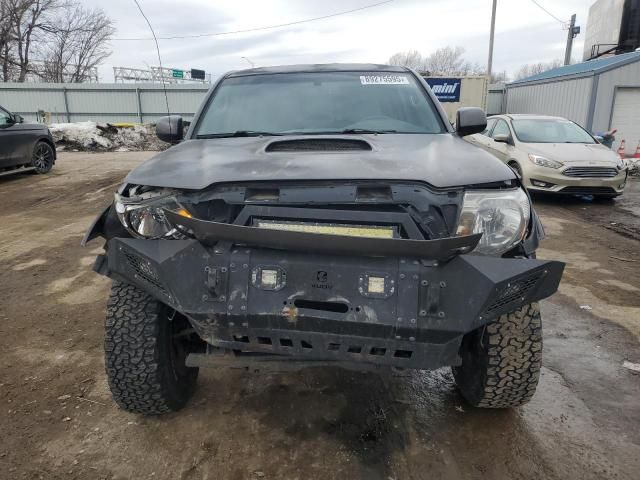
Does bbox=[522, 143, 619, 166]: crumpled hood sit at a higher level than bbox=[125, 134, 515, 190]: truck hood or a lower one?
lower

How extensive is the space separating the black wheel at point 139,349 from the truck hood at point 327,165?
0.56 m

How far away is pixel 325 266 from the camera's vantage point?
5.84 ft

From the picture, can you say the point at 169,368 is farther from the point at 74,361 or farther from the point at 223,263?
the point at 74,361

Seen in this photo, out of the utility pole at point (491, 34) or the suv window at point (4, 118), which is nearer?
the suv window at point (4, 118)

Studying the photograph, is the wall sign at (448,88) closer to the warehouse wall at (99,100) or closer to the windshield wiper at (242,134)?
the warehouse wall at (99,100)

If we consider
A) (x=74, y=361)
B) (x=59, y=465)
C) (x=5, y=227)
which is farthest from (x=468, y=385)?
(x=5, y=227)

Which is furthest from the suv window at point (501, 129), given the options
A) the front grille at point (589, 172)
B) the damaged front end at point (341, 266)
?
the damaged front end at point (341, 266)

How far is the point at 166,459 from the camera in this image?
2166 millimetres

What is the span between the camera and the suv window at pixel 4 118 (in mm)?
9656

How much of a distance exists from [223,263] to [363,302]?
1.83 feet

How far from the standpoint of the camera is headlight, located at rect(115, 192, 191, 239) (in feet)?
6.64

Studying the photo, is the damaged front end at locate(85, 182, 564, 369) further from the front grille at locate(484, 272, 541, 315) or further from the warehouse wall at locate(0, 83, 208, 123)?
the warehouse wall at locate(0, 83, 208, 123)

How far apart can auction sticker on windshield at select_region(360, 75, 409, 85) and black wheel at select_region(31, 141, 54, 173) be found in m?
9.90

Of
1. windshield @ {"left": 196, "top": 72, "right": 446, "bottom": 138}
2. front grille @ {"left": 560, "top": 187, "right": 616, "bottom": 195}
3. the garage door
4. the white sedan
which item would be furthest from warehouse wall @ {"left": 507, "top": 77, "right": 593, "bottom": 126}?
windshield @ {"left": 196, "top": 72, "right": 446, "bottom": 138}
